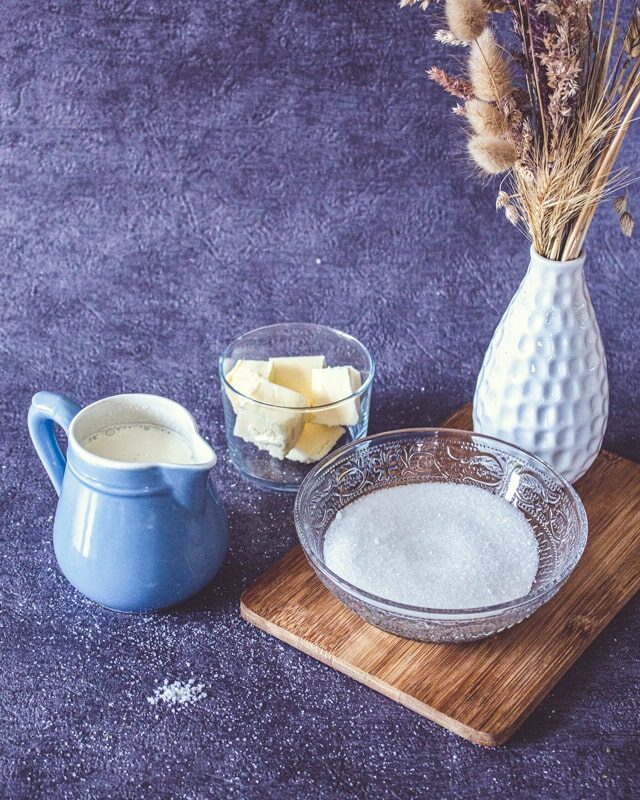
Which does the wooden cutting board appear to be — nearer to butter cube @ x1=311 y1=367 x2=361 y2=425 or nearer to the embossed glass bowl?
the embossed glass bowl

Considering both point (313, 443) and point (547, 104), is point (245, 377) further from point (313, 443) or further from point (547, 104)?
point (547, 104)

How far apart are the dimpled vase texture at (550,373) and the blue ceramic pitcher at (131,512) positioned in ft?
0.84

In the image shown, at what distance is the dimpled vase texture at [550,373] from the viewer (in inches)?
33.7

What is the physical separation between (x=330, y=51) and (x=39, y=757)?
2.51 ft

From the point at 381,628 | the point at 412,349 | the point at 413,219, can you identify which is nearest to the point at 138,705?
the point at 381,628

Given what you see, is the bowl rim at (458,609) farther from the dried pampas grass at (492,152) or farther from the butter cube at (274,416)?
the dried pampas grass at (492,152)

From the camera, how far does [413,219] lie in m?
1.23

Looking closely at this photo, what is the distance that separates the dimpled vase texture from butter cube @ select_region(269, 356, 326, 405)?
0.51 ft

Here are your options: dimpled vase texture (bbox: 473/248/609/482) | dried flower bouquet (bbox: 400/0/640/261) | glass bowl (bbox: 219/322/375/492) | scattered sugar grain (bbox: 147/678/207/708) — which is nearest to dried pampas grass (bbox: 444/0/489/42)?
dried flower bouquet (bbox: 400/0/640/261)

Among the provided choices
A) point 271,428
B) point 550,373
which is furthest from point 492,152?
point 271,428

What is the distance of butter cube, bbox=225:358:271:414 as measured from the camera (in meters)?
0.93

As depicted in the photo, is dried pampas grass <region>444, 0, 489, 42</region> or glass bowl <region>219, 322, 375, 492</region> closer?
dried pampas grass <region>444, 0, 489, 42</region>

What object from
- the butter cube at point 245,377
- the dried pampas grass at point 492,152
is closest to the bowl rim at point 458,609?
the butter cube at point 245,377

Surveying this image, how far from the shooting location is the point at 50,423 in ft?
2.70
